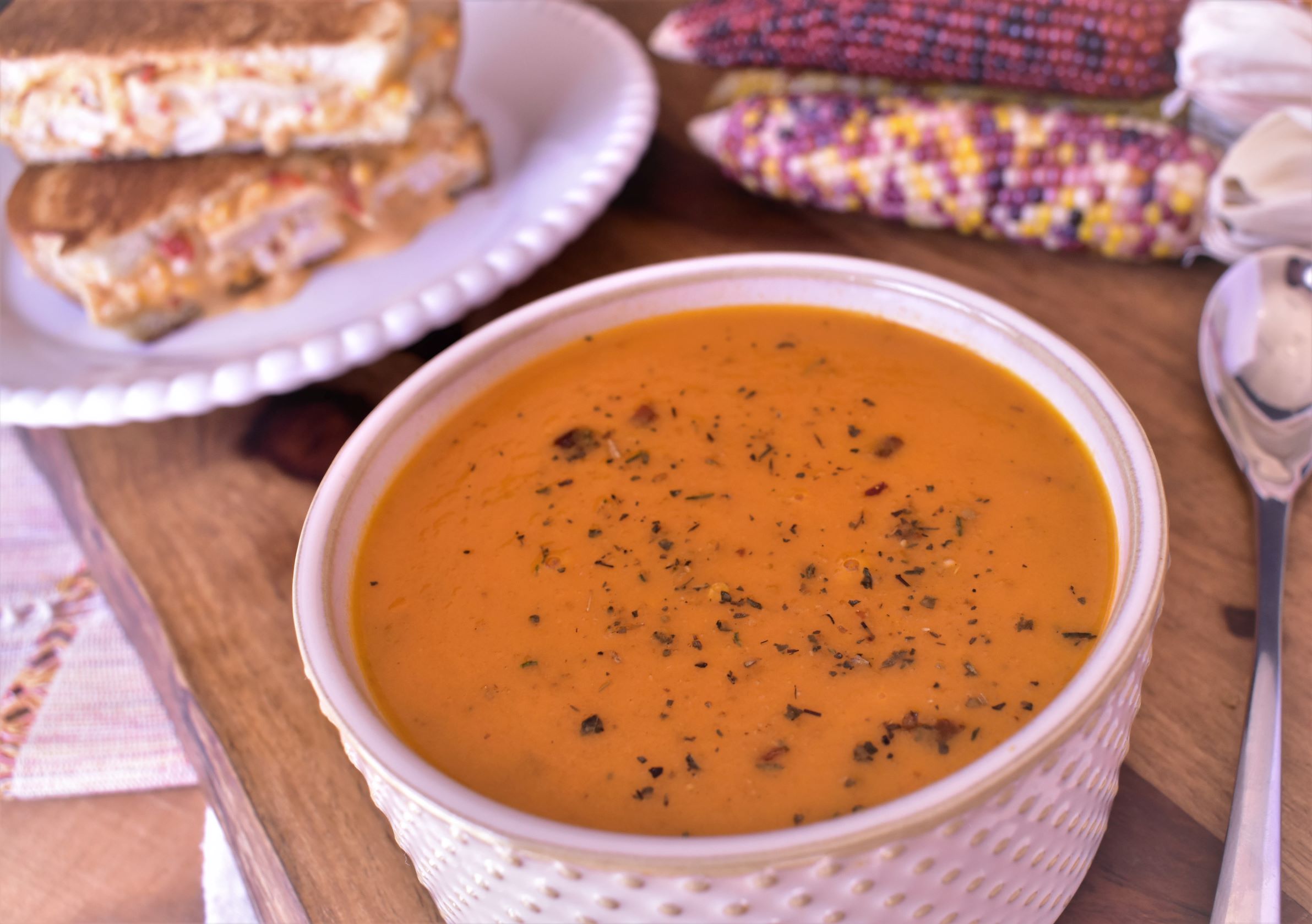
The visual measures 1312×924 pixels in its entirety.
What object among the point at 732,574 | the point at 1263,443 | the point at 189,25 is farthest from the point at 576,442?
the point at 189,25

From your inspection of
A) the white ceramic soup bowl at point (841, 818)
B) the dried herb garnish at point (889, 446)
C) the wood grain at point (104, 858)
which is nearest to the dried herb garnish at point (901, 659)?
the white ceramic soup bowl at point (841, 818)

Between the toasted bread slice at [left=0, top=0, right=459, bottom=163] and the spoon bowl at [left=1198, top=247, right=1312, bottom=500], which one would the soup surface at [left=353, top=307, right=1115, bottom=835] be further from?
the toasted bread slice at [left=0, top=0, right=459, bottom=163]

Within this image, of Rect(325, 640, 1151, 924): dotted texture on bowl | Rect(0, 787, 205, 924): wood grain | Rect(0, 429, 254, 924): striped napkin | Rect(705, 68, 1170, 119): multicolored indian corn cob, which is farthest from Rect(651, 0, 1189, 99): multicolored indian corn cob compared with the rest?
Rect(0, 787, 205, 924): wood grain

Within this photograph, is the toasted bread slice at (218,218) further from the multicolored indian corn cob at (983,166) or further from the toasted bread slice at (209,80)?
the multicolored indian corn cob at (983,166)

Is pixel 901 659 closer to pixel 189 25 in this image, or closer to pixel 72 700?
pixel 72 700

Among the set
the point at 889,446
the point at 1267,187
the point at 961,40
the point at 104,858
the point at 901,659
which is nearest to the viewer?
the point at 901,659
